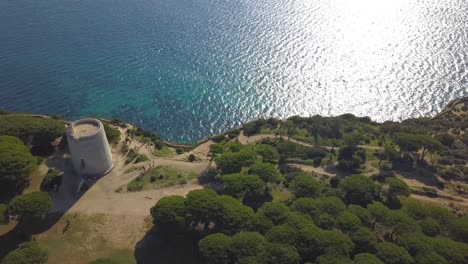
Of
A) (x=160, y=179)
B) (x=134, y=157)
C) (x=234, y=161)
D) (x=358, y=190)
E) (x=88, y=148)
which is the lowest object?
(x=358, y=190)

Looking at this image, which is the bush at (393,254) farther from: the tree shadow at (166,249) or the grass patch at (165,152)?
the grass patch at (165,152)

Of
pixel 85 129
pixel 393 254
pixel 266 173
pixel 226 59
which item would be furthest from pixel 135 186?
pixel 226 59

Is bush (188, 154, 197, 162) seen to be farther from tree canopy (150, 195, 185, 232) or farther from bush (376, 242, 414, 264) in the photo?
bush (376, 242, 414, 264)

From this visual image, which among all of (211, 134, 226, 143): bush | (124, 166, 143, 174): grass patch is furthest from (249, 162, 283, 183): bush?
(124, 166, 143, 174): grass patch

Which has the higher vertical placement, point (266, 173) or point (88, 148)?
point (88, 148)

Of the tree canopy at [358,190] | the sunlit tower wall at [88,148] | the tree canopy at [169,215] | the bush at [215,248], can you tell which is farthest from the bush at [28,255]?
the tree canopy at [358,190]

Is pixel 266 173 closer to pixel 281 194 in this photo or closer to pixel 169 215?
pixel 281 194
